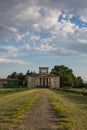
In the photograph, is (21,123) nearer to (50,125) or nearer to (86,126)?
(50,125)

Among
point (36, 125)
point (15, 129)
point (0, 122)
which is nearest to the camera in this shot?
point (15, 129)

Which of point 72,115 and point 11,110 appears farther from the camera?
point 11,110

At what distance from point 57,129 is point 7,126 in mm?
2225

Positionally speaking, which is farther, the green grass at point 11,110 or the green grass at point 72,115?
the green grass at point 11,110

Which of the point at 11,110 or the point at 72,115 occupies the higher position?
the point at 11,110

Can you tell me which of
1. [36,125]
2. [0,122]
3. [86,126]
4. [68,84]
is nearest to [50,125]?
[36,125]

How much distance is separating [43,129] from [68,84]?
180064 mm

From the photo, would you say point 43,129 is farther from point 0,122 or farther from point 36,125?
point 0,122

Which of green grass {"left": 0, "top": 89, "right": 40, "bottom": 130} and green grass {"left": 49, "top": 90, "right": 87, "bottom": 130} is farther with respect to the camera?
green grass {"left": 0, "top": 89, "right": 40, "bottom": 130}

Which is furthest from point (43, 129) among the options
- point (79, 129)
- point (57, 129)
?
point (79, 129)

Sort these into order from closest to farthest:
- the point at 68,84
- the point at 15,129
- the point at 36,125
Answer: the point at 15,129 → the point at 36,125 → the point at 68,84

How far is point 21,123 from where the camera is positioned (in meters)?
14.8

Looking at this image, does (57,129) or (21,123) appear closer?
(57,129)

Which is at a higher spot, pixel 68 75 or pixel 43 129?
pixel 68 75
